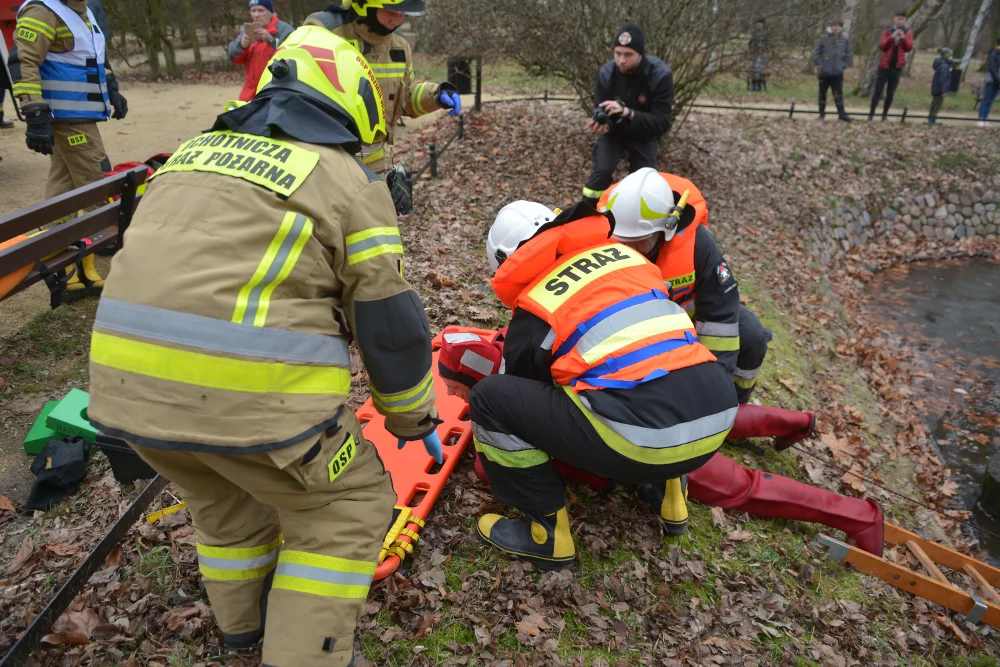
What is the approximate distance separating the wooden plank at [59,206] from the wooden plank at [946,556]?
535cm

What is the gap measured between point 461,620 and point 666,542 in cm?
116

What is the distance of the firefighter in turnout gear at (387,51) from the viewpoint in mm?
4250

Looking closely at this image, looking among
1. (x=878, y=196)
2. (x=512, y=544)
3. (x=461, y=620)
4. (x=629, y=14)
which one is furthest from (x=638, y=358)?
(x=878, y=196)

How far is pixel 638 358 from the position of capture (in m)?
2.52

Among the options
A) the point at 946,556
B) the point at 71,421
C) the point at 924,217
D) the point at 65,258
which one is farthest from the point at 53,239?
the point at 924,217

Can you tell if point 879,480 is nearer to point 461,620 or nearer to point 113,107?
point 461,620

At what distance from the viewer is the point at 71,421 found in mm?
3316

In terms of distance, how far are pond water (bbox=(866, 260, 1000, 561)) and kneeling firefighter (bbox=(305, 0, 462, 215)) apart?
5156 millimetres

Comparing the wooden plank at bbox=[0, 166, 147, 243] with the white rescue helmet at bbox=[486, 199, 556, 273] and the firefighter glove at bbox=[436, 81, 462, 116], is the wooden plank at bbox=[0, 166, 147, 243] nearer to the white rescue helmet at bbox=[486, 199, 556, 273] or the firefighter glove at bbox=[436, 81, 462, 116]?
the firefighter glove at bbox=[436, 81, 462, 116]

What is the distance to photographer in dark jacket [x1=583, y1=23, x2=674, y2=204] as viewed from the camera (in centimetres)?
631

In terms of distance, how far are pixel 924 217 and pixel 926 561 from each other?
10.2 meters

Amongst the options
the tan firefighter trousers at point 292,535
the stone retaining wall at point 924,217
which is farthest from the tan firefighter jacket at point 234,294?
the stone retaining wall at point 924,217

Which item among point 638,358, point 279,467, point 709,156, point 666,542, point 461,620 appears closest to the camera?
point 279,467

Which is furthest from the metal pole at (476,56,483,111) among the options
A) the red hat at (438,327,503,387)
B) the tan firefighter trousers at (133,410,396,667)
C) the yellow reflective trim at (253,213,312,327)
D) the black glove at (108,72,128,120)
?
the tan firefighter trousers at (133,410,396,667)
